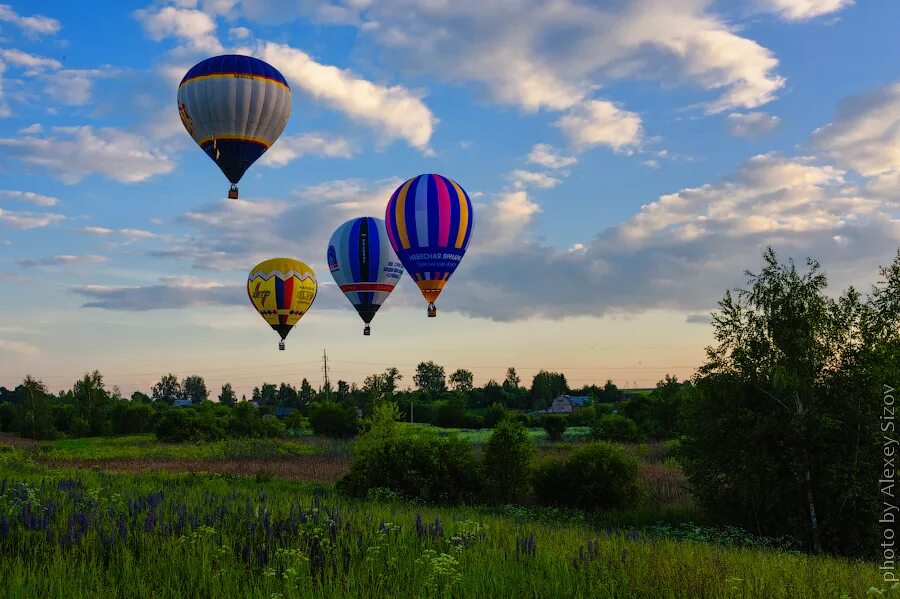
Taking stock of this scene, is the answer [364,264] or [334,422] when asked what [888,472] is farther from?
[334,422]

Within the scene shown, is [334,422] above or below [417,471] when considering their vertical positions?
below

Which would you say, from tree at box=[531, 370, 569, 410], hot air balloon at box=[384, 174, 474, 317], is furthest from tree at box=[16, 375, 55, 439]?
tree at box=[531, 370, 569, 410]

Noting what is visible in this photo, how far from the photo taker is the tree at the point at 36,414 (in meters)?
66.3

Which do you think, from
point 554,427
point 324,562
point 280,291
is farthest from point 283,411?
point 324,562

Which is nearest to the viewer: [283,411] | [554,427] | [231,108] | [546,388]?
[231,108]

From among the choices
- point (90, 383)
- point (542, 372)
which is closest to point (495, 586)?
point (90, 383)

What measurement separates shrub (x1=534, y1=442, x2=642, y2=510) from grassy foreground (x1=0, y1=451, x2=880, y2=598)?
12.6m

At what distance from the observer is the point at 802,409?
17.3 meters

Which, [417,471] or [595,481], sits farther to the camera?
[417,471]

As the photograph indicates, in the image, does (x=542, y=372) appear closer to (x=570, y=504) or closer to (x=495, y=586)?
(x=570, y=504)

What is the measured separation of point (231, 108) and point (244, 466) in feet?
64.1

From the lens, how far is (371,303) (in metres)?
42.4

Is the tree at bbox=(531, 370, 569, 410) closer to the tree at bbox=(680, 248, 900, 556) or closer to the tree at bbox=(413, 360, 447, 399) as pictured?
the tree at bbox=(413, 360, 447, 399)

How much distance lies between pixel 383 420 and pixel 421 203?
1038 cm
